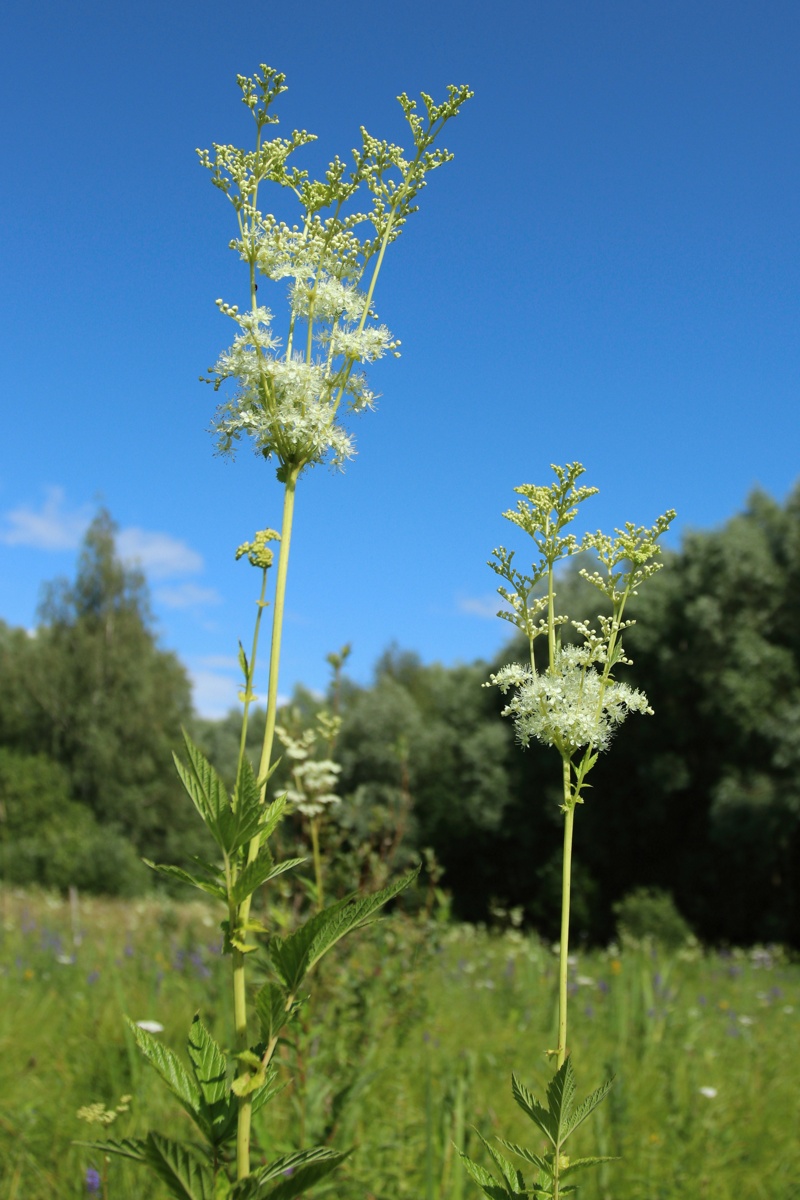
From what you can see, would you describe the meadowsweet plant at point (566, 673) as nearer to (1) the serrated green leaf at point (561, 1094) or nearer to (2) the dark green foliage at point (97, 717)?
(1) the serrated green leaf at point (561, 1094)

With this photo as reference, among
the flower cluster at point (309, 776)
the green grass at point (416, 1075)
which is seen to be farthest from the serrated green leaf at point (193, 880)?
the flower cluster at point (309, 776)

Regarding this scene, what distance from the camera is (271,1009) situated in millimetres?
1273

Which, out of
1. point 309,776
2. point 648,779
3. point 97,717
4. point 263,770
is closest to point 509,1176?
point 263,770

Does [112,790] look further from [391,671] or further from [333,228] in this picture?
[333,228]

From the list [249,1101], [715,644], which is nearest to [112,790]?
[715,644]

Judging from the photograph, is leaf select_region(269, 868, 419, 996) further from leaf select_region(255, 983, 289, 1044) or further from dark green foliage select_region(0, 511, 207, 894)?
dark green foliage select_region(0, 511, 207, 894)

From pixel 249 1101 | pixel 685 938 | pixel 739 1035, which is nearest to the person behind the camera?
pixel 249 1101

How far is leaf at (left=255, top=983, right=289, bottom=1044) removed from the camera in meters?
1.23

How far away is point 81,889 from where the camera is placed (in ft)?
91.4

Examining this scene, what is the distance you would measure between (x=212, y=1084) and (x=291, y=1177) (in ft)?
0.55

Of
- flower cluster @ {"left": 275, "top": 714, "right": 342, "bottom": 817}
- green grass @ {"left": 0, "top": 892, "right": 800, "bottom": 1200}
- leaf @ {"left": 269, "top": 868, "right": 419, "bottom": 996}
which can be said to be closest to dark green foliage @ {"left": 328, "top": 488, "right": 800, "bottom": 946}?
green grass @ {"left": 0, "top": 892, "right": 800, "bottom": 1200}

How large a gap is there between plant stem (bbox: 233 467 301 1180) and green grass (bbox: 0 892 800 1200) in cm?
119

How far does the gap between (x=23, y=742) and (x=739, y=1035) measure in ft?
104

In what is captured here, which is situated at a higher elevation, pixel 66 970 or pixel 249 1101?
pixel 249 1101
